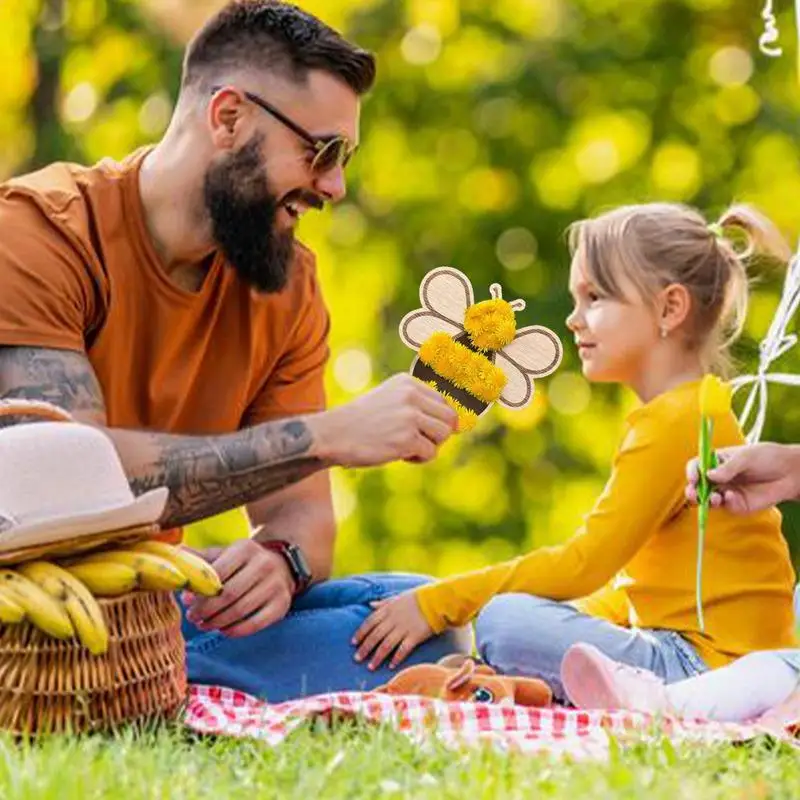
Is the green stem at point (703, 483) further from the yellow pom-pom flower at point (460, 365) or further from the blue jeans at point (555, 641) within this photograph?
the yellow pom-pom flower at point (460, 365)

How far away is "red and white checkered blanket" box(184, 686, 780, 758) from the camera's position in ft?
11.7

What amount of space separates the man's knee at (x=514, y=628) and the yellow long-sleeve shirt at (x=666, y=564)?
63mm

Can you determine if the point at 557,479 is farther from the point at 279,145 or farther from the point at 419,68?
the point at 279,145

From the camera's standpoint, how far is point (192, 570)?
3697 millimetres

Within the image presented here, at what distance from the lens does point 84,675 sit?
356 centimetres

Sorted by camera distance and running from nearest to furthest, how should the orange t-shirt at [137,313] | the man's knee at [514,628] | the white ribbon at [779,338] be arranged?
the orange t-shirt at [137,313]
the man's knee at [514,628]
the white ribbon at [779,338]

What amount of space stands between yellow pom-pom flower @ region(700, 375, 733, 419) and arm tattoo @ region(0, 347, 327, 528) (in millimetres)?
827

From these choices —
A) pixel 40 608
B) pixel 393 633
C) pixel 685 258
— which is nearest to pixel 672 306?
pixel 685 258

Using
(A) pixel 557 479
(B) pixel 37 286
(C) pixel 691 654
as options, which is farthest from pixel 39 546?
(A) pixel 557 479

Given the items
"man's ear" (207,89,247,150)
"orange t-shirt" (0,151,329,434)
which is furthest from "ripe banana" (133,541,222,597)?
"man's ear" (207,89,247,150)

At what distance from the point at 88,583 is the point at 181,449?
2.46ft

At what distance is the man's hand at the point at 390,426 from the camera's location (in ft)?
13.5

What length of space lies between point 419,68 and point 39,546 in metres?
9.96

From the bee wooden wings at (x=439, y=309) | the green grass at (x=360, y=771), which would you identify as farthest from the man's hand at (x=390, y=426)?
the green grass at (x=360, y=771)
